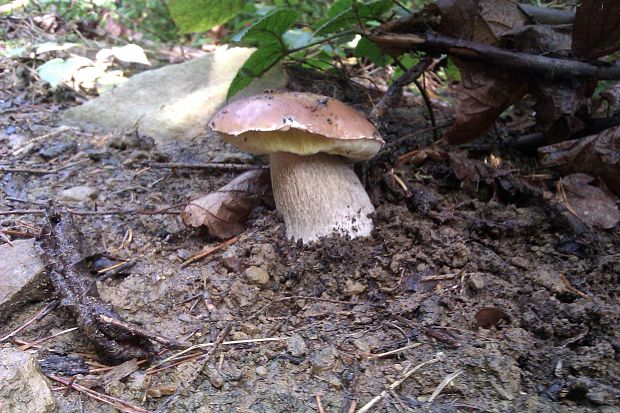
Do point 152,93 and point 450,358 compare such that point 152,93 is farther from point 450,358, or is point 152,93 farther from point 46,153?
point 450,358

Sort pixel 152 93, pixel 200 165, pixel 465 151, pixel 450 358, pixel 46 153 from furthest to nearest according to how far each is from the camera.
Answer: pixel 152 93 < pixel 46 153 < pixel 200 165 < pixel 465 151 < pixel 450 358

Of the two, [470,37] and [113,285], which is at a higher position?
[470,37]

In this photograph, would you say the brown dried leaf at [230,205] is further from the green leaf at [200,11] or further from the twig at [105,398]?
the green leaf at [200,11]

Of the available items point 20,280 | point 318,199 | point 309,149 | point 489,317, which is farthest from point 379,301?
point 20,280

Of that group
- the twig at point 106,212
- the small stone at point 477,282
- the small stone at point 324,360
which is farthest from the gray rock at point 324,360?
the twig at point 106,212

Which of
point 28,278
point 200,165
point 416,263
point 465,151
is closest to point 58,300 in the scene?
point 28,278

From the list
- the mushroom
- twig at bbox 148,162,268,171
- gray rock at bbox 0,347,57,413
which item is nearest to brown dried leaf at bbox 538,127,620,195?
the mushroom

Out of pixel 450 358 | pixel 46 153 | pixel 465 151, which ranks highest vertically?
pixel 465 151
